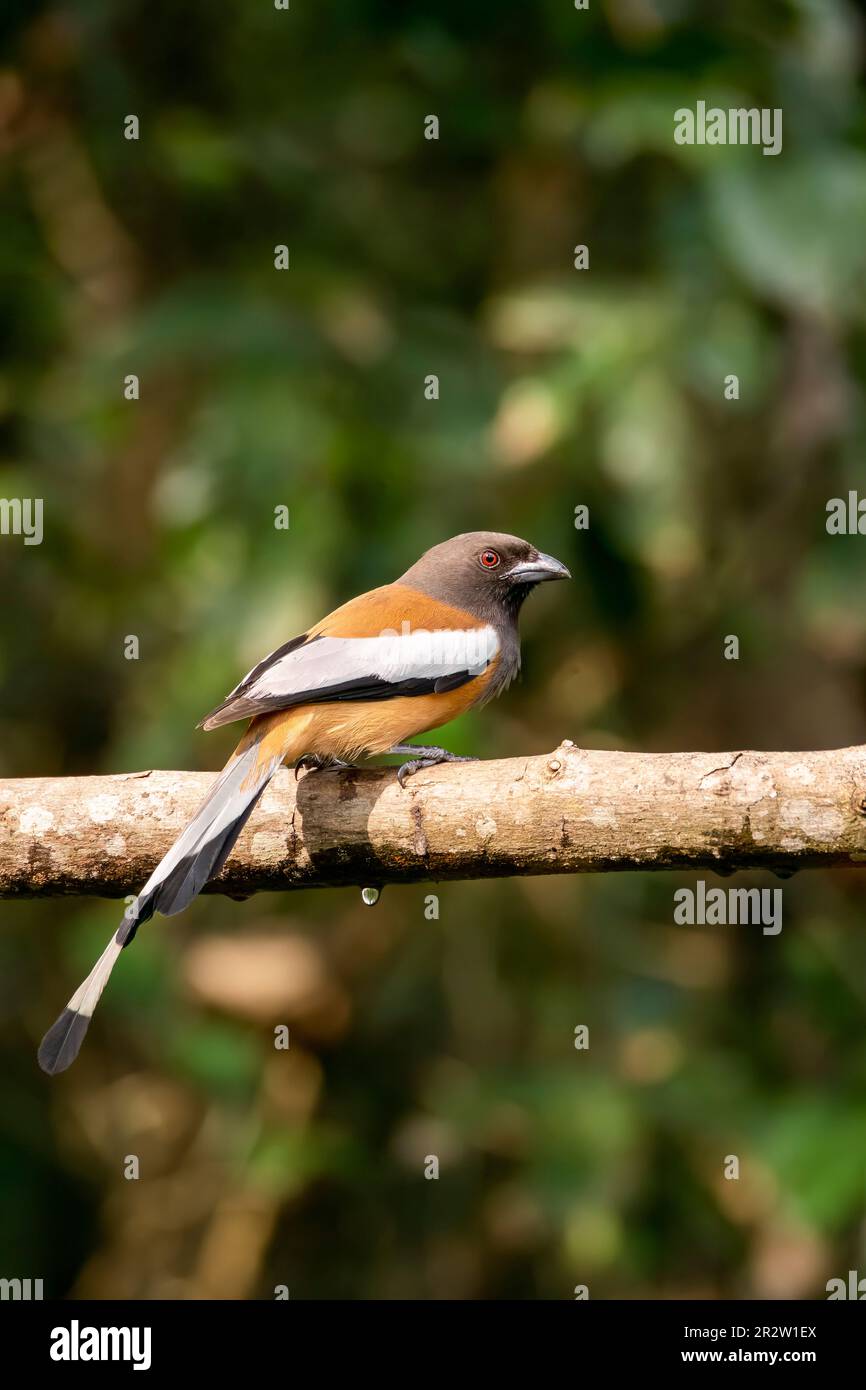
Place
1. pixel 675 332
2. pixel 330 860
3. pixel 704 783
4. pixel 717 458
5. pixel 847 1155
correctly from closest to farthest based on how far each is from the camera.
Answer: pixel 704 783
pixel 330 860
pixel 847 1155
pixel 675 332
pixel 717 458

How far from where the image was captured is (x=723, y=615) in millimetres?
7344

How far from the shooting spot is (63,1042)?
143 inches

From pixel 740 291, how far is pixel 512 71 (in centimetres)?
162

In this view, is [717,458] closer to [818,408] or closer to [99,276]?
[818,408]

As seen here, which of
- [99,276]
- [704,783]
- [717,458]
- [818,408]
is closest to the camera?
[704,783]

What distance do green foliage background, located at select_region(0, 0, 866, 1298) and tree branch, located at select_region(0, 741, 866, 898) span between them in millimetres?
2526

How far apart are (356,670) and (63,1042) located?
4.20 feet

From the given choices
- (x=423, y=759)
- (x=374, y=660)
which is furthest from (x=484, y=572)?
(x=423, y=759)

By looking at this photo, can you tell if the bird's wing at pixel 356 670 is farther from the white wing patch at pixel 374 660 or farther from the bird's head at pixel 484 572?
the bird's head at pixel 484 572

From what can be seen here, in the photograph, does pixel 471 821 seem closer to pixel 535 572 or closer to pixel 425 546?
pixel 535 572

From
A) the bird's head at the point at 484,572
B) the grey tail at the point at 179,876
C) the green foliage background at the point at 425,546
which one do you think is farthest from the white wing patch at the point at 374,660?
the green foliage background at the point at 425,546

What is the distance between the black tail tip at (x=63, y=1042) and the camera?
3578 mm

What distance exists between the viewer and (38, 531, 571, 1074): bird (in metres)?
3.58

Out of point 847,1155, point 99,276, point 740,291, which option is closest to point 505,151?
point 740,291
